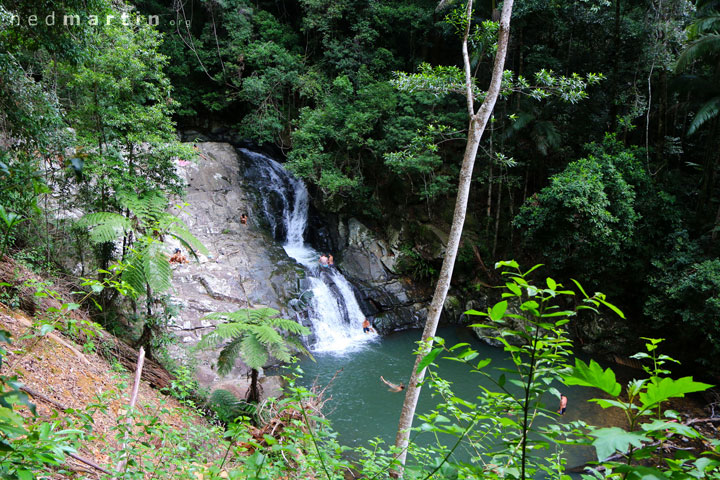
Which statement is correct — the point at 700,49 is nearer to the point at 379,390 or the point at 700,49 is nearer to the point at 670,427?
the point at 379,390

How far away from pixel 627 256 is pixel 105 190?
1201 cm

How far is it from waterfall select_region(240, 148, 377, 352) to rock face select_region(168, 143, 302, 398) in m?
0.70

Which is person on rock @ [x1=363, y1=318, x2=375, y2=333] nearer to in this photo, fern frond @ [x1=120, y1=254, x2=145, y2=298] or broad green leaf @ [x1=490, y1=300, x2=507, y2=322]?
fern frond @ [x1=120, y1=254, x2=145, y2=298]

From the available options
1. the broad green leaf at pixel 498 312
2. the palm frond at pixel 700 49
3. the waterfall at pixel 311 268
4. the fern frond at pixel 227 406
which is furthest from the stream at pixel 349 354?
the palm frond at pixel 700 49

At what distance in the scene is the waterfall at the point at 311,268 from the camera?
11.6 meters

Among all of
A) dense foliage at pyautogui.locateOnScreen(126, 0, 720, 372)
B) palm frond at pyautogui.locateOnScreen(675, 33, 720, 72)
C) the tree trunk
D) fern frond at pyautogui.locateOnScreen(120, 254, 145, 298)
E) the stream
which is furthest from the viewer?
dense foliage at pyautogui.locateOnScreen(126, 0, 720, 372)

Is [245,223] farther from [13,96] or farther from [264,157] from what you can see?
[13,96]

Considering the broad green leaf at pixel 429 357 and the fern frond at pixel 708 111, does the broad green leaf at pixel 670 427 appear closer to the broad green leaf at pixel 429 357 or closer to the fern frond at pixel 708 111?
the broad green leaf at pixel 429 357

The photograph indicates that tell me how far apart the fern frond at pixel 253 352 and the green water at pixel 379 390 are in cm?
161

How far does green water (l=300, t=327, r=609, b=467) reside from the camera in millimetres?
7645

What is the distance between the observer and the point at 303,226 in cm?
1523

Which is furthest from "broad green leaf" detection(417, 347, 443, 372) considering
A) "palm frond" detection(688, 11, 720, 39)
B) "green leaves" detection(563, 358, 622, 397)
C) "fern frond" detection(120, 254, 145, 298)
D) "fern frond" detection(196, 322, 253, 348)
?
"palm frond" detection(688, 11, 720, 39)

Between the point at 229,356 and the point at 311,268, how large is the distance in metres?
7.26

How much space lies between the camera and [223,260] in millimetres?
11594
